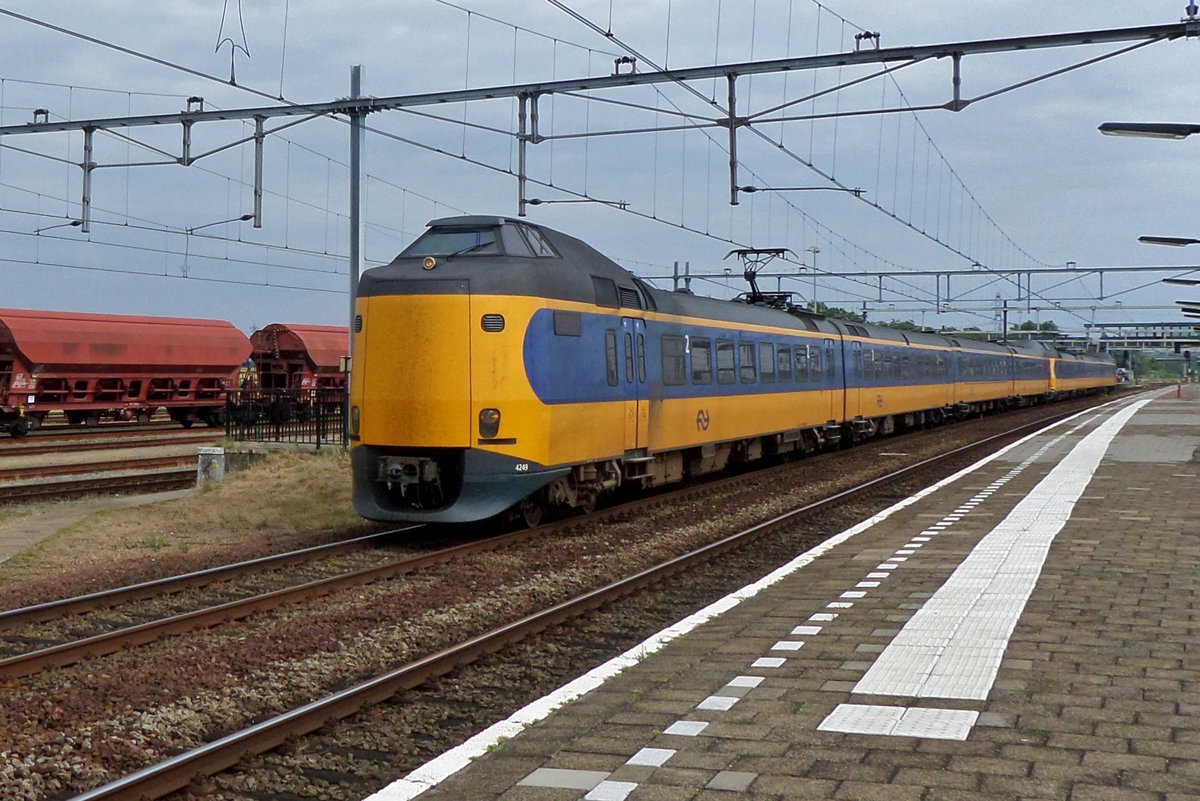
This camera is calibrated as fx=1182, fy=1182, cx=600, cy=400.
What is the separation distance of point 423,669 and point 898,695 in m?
2.89

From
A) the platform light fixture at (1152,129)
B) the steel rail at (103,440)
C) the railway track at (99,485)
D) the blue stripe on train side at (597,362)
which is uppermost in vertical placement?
the platform light fixture at (1152,129)

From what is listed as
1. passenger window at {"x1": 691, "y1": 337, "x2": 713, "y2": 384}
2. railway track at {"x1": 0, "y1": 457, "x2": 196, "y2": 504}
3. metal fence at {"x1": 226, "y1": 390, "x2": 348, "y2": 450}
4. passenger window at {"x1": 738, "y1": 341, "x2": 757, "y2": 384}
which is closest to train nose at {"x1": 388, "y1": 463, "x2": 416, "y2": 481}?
passenger window at {"x1": 691, "y1": 337, "x2": 713, "y2": 384}

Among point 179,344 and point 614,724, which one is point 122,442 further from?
point 614,724

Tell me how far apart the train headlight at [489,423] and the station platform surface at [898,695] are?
11.4ft

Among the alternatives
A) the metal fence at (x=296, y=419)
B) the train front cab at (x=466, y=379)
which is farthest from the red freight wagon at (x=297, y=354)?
the train front cab at (x=466, y=379)

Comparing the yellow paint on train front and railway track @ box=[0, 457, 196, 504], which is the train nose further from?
railway track @ box=[0, 457, 196, 504]

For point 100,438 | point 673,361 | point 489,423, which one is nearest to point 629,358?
point 673,361

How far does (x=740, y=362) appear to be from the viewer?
19.8m

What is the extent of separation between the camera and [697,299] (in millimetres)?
18328

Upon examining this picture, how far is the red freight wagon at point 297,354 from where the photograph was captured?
1641 inches

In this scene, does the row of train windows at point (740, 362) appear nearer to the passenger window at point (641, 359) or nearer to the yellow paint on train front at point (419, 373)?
the passenger window at point (641, 359)

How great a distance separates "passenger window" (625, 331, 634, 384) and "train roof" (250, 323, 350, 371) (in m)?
27.7

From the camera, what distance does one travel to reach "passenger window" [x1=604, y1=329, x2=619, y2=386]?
14297mm

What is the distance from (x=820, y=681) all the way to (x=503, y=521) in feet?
25.7
